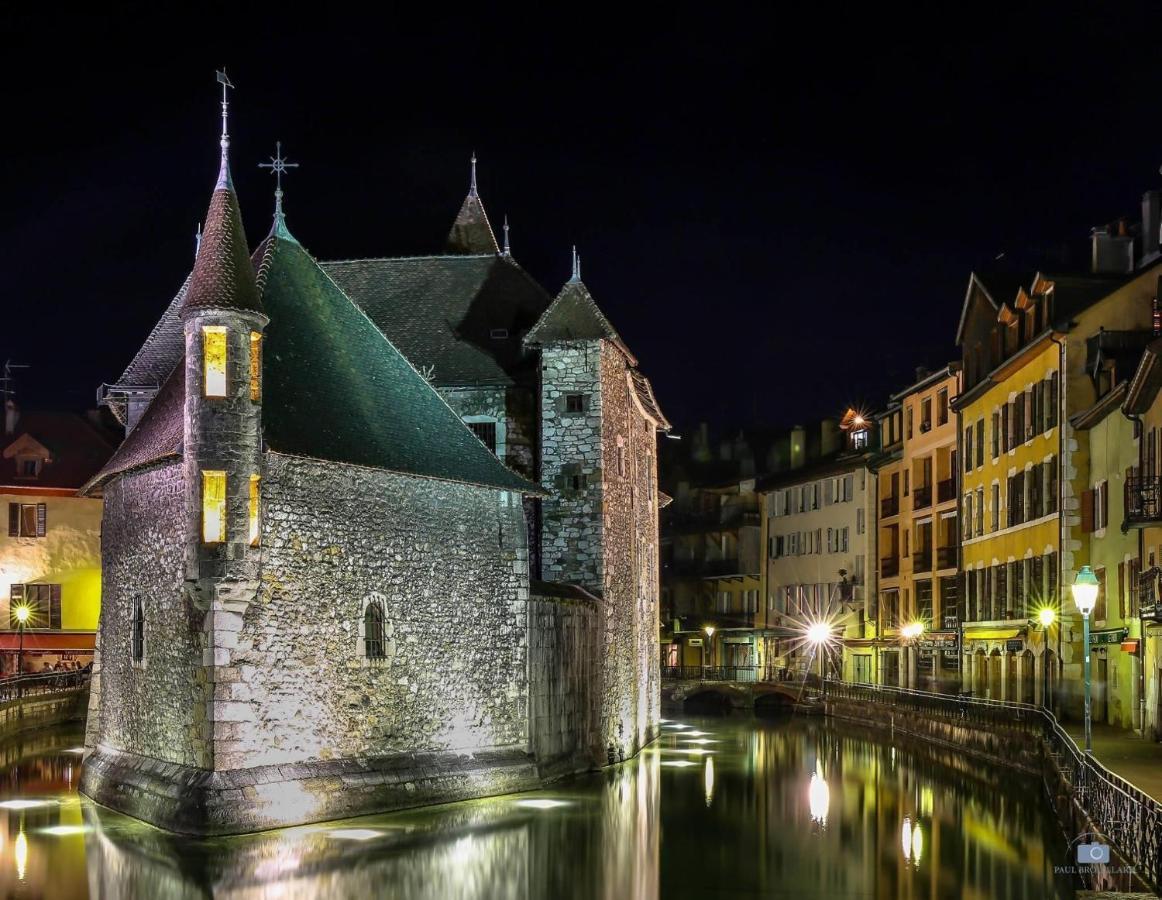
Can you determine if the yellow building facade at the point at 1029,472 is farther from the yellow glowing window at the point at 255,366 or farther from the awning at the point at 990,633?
the yellow glowing window at the point at 255,366

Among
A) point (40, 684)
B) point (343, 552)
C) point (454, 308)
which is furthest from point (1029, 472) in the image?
point (40, 684)

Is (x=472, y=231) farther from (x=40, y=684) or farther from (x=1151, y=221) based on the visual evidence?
(x=40, y=684)

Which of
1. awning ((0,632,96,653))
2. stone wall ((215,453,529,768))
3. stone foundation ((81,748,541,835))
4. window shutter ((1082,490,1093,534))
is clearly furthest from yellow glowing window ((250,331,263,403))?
awning ((0,632,96,653))

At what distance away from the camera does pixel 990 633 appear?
48469 mm

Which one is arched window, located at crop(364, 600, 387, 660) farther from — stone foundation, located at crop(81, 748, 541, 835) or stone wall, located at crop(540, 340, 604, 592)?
stone wall, located at crop(540, 340, 604, 592)

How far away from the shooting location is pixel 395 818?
2847cm

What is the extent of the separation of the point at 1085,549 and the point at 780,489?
121 feet

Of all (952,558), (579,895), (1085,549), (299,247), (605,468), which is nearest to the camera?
(579,895)

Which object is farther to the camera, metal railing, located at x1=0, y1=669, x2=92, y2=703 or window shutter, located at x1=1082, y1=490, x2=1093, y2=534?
metal railing, located at x1=0, y1=669, x2=92, y2=703

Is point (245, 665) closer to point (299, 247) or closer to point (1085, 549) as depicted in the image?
point (299, 247)

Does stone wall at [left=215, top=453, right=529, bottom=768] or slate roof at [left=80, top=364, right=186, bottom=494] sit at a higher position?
slate roof at [left=80, top=364, right=186, bottom=494]

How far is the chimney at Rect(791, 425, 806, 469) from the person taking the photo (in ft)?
264

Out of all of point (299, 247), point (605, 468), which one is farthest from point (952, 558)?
point (299, 247)

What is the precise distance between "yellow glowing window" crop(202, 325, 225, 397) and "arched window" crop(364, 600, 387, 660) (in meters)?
4.97
